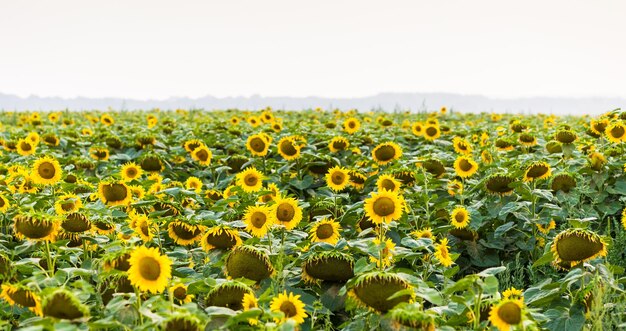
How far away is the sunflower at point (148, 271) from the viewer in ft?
7.97

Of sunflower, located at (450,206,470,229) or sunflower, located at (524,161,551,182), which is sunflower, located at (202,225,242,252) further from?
sunflower, located at (524,161,551,182)

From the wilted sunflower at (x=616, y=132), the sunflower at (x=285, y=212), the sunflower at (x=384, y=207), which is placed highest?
the wilted sunflower at (x=616, y=132)

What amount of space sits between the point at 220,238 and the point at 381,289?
1.19m

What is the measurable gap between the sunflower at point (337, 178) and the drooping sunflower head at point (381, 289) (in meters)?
2.61

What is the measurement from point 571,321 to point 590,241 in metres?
0.43

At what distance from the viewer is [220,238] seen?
136 inches

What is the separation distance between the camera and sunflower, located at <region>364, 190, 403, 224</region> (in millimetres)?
3402

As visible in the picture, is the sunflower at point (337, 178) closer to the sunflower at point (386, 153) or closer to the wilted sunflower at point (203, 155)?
the sunflower at point (386, 153)

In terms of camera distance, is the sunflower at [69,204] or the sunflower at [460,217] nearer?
the sunflower at [69,204]

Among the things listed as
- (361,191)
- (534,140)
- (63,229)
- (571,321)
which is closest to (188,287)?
(63,229)

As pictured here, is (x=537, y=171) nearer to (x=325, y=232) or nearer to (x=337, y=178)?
(x=337, y=178)

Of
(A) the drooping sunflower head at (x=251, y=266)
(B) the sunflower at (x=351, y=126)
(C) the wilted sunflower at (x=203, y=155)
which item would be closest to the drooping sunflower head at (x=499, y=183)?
(A) the drooping sunflower head at (x=251, y=266)

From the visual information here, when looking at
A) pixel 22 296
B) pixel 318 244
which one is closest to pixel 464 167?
pixel 318 244

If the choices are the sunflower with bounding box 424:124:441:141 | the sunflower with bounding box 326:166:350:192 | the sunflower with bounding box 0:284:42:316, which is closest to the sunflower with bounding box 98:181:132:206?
the sunflower with bounding box 326:166:350:192
